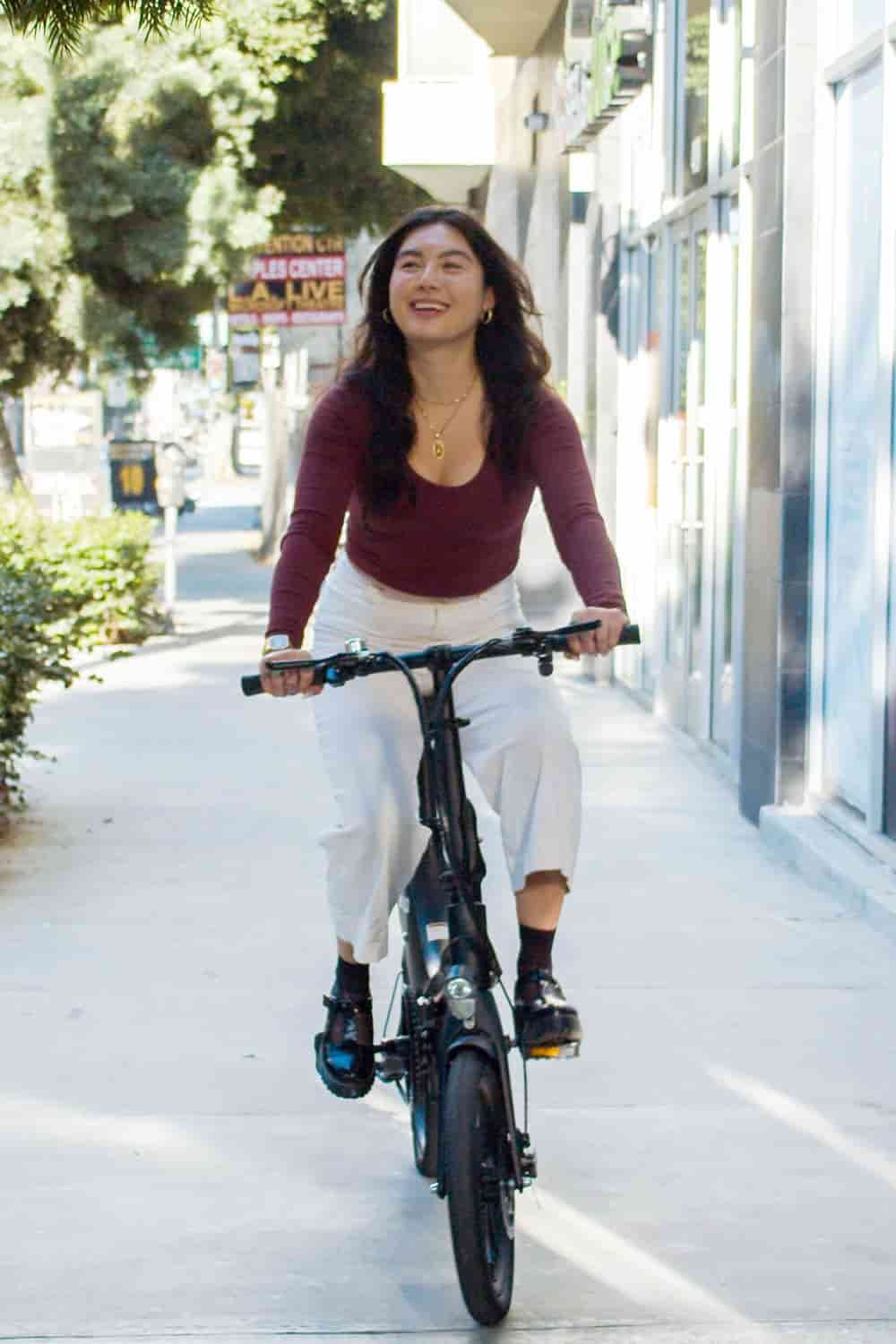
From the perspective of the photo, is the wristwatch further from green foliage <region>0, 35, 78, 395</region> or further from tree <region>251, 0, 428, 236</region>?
tree <region>251, 0, 428, 236</region>

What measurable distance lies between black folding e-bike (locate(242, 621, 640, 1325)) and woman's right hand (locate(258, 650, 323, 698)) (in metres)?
0.02

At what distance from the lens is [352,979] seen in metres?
4.46

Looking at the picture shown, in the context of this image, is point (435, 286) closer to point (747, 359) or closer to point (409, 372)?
point (409, 372)

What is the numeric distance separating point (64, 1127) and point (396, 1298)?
1.28 metres

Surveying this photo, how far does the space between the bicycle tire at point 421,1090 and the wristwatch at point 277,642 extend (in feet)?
2.24

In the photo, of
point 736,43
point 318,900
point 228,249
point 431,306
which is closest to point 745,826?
point 318,900

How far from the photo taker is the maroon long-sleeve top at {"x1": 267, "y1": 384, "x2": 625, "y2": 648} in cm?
430

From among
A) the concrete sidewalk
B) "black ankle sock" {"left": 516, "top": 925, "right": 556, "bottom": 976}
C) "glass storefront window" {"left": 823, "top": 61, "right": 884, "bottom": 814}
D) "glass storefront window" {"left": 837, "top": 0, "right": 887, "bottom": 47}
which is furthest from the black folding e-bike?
"glass storefront window" {"left": 837, "top": 0, "right": 887, "bottom": 47}

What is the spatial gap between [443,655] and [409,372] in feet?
2.31

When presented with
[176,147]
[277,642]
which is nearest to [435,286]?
[277,642]

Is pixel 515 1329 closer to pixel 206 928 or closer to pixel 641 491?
pixel 206 928

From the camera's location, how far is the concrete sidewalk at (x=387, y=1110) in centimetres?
407

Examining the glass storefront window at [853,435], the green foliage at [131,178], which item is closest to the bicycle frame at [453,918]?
the glass storefront window at [853,435]

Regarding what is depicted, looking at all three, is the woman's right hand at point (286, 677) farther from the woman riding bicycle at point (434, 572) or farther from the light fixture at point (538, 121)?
the light fixture at point (538, 121)
